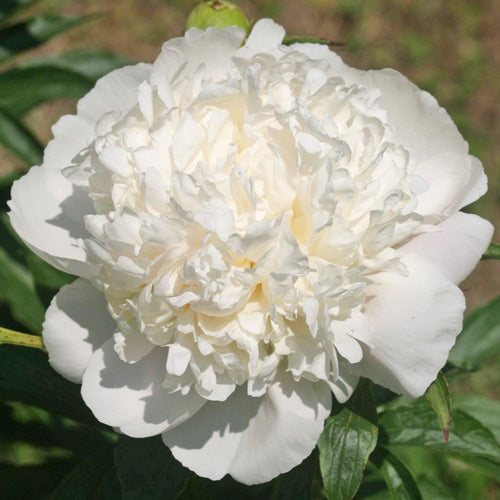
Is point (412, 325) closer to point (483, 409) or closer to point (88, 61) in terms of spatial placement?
point (483, 409)

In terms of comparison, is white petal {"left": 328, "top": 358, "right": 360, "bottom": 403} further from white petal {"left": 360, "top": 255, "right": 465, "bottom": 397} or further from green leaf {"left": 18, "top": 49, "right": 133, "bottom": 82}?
green leaf {"left": 18, "top": 49, "right": 133, "bottom": 82}

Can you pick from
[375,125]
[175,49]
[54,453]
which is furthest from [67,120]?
[54,453]

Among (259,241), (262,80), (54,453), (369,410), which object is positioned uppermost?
(262,80)

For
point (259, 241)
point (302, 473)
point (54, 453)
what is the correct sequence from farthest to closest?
point (54, 453)
point (302, 473)
point (259, 241)

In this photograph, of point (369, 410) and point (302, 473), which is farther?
point (302, 473)

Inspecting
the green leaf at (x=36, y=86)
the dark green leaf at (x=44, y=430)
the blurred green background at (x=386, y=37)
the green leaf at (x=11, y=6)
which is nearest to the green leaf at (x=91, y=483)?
the dark green leaf at (x=44, y=430)

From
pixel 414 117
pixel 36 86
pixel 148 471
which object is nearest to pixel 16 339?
pixel 148 471

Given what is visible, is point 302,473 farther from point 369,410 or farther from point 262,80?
point 262,80
